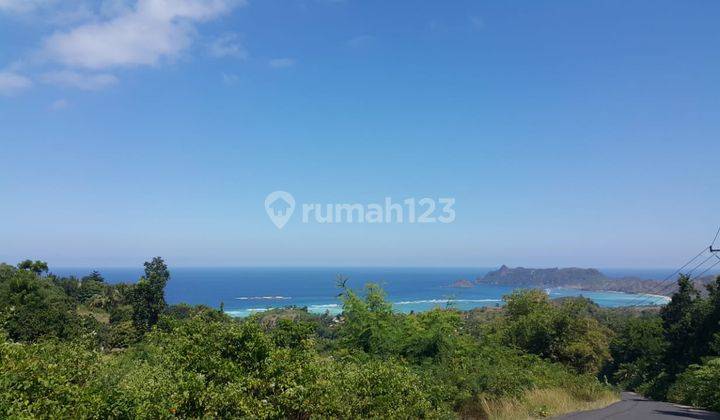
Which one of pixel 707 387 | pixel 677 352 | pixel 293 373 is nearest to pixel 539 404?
pixel 293 373

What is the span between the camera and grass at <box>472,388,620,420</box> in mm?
10875

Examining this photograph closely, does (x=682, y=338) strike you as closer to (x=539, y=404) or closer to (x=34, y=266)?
(x=539, y=404)

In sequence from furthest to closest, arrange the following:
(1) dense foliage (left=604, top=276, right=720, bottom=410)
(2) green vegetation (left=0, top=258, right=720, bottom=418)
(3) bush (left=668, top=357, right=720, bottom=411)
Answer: (1) dense foliage (left=604, top=276, right=720, bottom=410), (3) bush (left=668, top=357, right=720, bottom=411), (2) green vegetation (left=0, top=258, right=720, bottom=418)

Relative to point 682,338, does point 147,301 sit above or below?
above

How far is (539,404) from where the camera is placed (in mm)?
12352

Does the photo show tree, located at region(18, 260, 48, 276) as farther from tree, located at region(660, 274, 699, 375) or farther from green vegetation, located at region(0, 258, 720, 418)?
tree, located at region(660, 274, 699, 375)

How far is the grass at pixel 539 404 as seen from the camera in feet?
35.7

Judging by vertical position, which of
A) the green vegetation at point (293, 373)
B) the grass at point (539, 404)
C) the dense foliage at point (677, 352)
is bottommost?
the dense foliage at point (677, 352)

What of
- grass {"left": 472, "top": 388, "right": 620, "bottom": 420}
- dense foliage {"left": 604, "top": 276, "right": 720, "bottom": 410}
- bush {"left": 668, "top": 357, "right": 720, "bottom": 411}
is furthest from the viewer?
dense foliage {"left": 604, "top": 276, "right": 720, "bottom": 410}

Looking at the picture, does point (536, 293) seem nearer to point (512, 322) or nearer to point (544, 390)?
point (512, 322)

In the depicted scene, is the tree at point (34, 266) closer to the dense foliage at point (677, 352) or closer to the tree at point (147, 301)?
the tree at point (147, 301)

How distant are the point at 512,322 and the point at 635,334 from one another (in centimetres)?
2211

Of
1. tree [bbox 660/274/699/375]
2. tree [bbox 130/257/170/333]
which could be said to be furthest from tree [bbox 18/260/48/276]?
tree [bbox 660/274/699/375]

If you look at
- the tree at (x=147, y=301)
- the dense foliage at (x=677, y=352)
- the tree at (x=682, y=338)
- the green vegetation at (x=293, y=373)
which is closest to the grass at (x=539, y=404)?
the green vegetation at (x=293, y=373)
